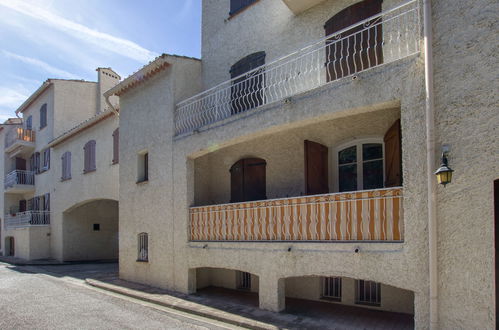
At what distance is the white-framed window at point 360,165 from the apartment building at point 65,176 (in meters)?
9.61

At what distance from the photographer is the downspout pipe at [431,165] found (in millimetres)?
5219

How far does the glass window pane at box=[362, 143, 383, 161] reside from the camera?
26.6ft

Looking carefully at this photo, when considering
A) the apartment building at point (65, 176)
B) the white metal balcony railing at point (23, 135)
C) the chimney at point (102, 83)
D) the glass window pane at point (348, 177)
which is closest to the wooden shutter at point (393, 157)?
the glass window pane at point (348, 177)

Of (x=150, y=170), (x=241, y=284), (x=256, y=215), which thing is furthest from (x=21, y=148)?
(x=256, y=215)

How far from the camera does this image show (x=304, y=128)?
9.00 metres

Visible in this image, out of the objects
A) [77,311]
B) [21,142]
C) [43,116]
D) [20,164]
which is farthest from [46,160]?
[77,311]

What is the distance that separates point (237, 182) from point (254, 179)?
633 mm

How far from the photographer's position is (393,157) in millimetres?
7039

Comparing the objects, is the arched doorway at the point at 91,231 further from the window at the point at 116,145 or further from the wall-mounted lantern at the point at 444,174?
the wall-mounted lantern at the point at 444,174

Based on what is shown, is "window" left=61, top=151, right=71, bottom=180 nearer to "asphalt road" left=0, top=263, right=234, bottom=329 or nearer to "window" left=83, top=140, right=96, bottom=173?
"window" left=83, top=140, right=96, bottom=173

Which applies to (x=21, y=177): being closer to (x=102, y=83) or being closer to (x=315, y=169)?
(x=102, y=83)

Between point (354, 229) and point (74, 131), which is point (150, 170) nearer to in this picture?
point (354, 229)

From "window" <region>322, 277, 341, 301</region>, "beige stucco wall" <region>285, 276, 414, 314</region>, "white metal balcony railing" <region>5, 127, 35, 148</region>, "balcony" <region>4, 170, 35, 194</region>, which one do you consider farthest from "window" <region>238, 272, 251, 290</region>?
"white metal balcony railing" <region>5, 127, 35, 148</region>

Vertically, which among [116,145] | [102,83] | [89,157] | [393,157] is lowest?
[393,157]
